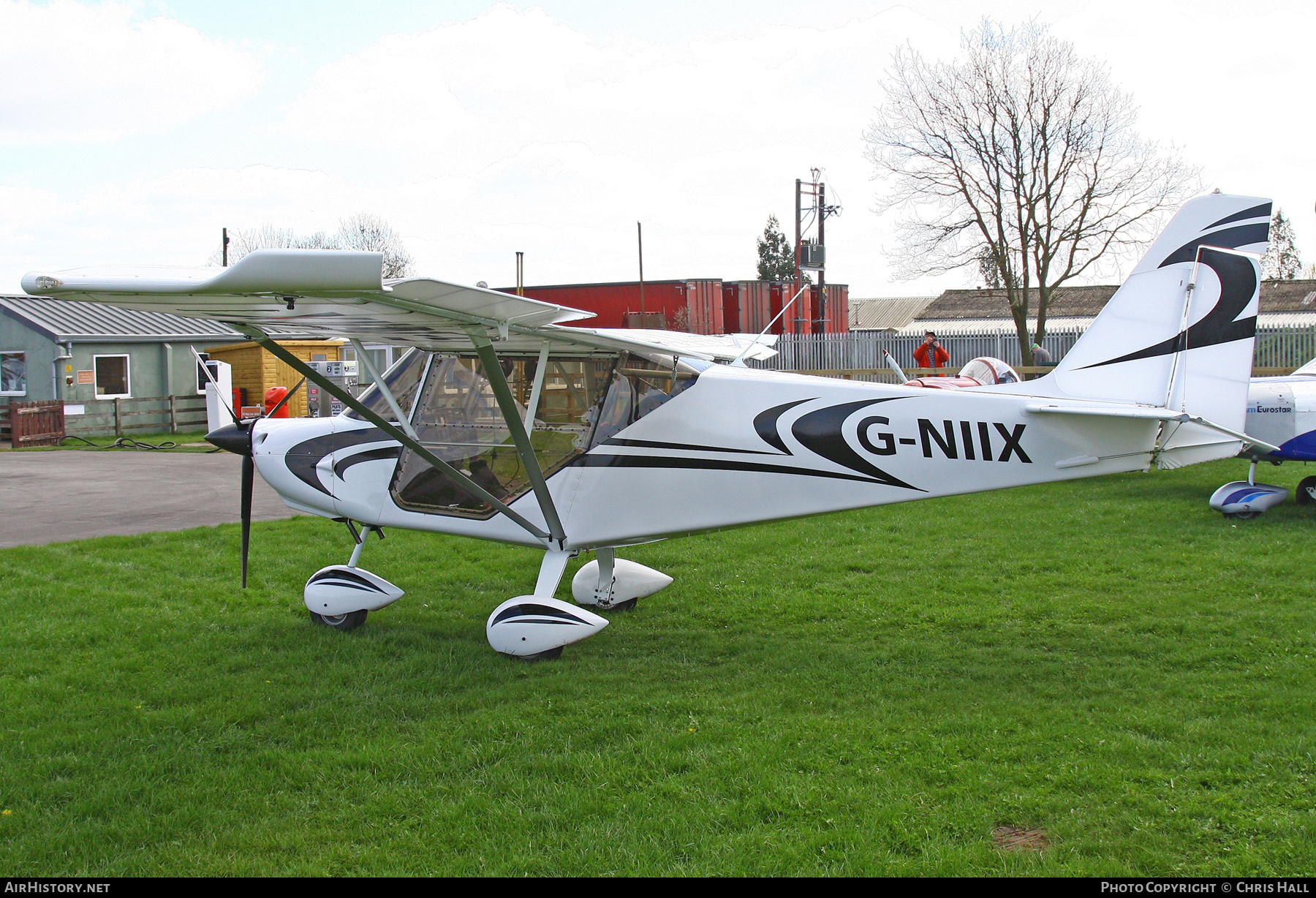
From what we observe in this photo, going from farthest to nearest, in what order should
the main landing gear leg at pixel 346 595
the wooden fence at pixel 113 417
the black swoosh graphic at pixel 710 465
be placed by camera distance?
the wooden fence at pixel 113 417 → the main landing gear leg at pixel 346 595 → the black swoosh graphic at pixel 710 465

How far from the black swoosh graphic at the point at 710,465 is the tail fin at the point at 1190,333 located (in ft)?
4.44

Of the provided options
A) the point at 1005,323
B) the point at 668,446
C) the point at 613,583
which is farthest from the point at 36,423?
the point at 1005,323

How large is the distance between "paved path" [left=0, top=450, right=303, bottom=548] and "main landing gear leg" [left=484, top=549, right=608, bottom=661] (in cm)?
638

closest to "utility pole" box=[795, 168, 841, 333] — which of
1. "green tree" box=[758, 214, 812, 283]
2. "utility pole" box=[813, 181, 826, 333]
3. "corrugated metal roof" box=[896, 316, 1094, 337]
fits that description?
"utility pole" box=[813, 181, 826, 333]

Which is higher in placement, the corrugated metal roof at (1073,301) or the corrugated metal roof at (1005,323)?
the corrugated metal roof at (1073,301)

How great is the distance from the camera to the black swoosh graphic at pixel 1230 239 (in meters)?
6.14

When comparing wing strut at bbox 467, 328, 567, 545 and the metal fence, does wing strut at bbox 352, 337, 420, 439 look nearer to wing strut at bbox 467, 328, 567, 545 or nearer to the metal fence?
wing strut at bbox 467, 328, 567, 545

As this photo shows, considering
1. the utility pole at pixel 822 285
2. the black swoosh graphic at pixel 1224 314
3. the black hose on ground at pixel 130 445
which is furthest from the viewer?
the utility pole at pixel 822 285

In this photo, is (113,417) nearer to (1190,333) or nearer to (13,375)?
(13,375)

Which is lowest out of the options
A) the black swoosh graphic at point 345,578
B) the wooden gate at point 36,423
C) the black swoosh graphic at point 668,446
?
the black swoosh graphic at point 345,578

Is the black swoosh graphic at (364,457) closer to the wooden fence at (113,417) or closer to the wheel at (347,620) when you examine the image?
the wheel at (347,620)

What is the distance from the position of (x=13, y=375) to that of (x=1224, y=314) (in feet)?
90.9

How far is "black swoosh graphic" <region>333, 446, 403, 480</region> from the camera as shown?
669 centimetres

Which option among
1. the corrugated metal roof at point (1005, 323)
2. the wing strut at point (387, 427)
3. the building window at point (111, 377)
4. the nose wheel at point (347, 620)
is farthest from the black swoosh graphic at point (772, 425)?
the corrugated metal roof at point (1005, 323)
